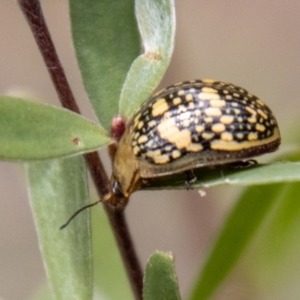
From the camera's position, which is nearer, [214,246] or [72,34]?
[72,34]

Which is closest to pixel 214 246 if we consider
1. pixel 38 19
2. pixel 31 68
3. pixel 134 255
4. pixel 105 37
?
pixel 134 255

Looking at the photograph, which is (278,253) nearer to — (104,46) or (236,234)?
(236,234)

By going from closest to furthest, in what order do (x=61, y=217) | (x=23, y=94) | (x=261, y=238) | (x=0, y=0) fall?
(x=61, y=217), (x=23, y=94), (x=261, y=238), (x=0, y=0)

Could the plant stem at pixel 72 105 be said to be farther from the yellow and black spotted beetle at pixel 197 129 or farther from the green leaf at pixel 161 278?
the green leaf at pixel 161 278

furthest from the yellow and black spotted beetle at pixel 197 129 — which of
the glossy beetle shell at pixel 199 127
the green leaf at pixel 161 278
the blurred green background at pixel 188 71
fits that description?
the blurred green background at pixel 188 71

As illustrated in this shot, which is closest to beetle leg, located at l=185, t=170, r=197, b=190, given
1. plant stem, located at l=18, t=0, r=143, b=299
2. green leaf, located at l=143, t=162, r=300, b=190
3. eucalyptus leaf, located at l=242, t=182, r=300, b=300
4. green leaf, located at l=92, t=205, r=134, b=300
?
green leaf, located at l=143, t=162, r=300, b=190

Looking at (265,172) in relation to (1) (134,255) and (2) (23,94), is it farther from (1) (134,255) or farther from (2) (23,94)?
(2) (23,94)
